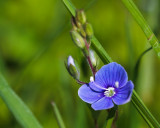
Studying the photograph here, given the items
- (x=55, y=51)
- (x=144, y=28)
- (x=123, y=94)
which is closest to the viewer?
(x=123, y=94)

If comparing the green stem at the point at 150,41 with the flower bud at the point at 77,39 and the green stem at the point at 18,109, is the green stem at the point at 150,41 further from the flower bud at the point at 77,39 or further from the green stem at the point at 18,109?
the green stem at the point at 18,109

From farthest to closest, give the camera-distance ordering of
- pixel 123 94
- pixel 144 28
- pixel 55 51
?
pixel 55 51, pixel 144 28, pixel 123 94

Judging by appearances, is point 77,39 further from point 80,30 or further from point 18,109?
point 18,109

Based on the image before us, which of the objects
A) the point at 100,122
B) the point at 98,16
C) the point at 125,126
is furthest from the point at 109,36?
the point at 125,126

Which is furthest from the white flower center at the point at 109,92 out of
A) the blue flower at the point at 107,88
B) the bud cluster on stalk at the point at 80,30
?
the bud cluster on stalk at the point at 80,30

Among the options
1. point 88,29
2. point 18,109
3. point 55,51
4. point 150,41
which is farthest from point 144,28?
point 55,51

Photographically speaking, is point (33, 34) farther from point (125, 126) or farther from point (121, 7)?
point (125, 126)

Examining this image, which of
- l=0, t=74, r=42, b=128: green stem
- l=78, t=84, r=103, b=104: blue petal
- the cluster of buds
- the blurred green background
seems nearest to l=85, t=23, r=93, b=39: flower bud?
the cluster of buds
